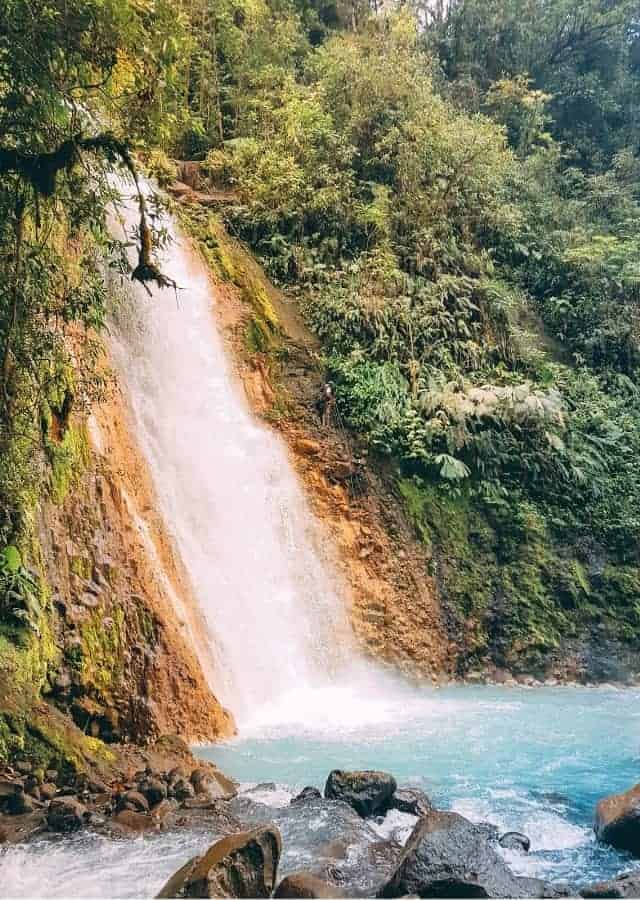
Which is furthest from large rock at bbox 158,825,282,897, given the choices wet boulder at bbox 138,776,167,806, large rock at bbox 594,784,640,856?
large rock at bbox 594,784,640,856

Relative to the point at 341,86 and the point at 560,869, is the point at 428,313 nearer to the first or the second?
the point at 341,86

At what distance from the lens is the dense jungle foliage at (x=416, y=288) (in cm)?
793

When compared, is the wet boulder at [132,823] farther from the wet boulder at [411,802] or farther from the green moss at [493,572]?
the green moss at [493,572]

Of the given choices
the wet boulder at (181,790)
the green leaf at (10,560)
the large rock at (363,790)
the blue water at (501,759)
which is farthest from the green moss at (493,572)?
the green leaf at (10,560)

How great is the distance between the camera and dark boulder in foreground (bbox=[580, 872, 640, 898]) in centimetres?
473

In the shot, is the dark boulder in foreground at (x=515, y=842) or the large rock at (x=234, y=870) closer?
the large rock at (x=234, y=870)

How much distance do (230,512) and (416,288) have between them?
272 inches

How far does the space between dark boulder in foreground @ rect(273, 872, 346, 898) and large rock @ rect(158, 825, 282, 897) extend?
0.08 m

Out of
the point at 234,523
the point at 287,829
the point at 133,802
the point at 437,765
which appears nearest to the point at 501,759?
the point at 437,765

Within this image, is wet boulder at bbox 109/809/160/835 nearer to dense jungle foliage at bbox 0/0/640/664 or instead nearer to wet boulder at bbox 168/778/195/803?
wet boulder at bbox 168/778/195/803

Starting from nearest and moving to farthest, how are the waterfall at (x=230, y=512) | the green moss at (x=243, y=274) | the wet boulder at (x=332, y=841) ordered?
the wet boulder at (x=332, y=841)
the waterfall at (x=230, y=512)
the green moss at (x=243, y=274)

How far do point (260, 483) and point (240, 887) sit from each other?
880 cm

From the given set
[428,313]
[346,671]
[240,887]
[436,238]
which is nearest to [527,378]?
[428,313]

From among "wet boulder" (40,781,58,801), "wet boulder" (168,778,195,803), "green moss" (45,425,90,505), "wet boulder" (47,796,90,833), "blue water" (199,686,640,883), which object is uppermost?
"green moss" (45,425,90,505)
